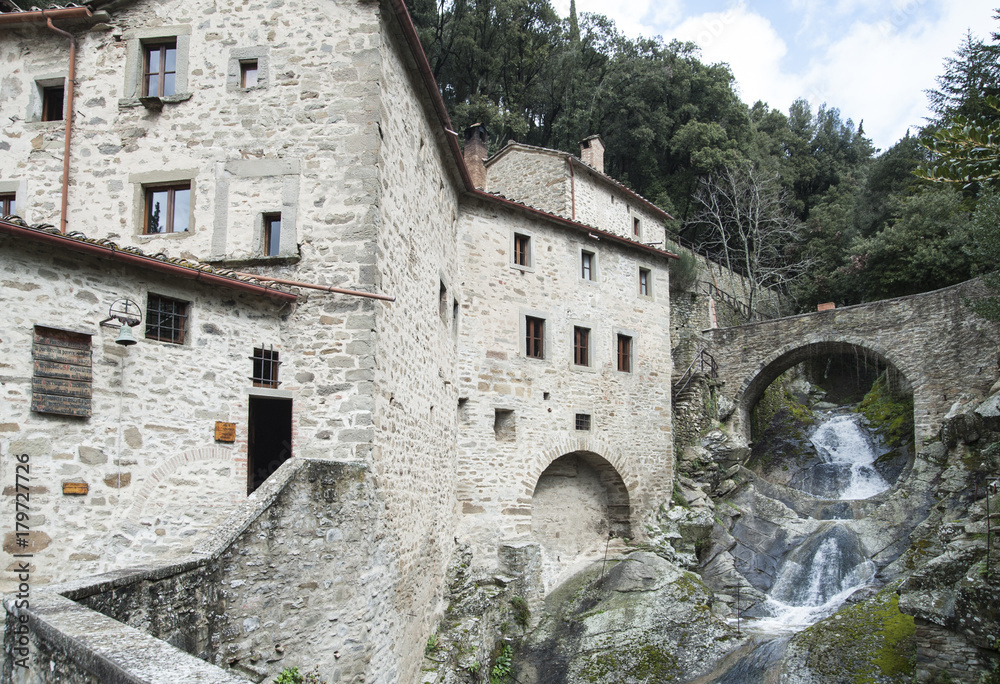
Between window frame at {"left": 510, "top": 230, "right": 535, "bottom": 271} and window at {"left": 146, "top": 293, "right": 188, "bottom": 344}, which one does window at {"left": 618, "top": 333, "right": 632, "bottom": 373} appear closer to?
window frame at {"left": 510, "top": 230, "right": 535, "bottom": 271}

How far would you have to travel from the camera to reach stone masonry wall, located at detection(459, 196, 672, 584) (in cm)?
1575

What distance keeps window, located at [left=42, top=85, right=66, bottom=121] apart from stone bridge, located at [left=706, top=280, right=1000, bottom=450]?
20885mm

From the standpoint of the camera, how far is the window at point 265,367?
9219 millimetres

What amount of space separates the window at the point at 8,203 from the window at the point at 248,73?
408 cm

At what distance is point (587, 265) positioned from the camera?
18.9 metres

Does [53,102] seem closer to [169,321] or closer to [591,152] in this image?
[169,321]

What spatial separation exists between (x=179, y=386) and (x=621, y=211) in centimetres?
1797

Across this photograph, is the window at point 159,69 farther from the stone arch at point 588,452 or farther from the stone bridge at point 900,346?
the stone bridge at point 900,346

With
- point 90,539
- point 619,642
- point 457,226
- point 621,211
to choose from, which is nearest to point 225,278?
point 90,539

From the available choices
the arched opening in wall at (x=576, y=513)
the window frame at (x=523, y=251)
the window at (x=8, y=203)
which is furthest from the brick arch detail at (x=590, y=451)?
the window at (x=8, y=203)

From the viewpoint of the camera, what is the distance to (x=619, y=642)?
14.5m

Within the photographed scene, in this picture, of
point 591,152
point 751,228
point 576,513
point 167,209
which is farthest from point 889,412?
point 167,209

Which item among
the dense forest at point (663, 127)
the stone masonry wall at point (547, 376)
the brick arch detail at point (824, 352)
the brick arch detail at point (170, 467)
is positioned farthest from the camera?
the dense forest at point (663, 127)

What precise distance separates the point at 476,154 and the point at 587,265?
5093 millimetres
